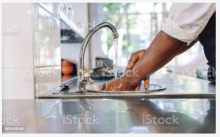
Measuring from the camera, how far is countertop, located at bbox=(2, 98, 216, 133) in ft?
1.28

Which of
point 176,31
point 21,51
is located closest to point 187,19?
point 176,31

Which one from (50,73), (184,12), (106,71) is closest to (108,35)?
(106,71)

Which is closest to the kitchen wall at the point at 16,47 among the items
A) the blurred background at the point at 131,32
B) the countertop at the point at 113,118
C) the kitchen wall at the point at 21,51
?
the kitchen wall at the point at 21,51

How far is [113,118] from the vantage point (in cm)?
46

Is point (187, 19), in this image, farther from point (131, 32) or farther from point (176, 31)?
point (131, 32)

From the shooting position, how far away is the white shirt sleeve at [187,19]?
0.60m

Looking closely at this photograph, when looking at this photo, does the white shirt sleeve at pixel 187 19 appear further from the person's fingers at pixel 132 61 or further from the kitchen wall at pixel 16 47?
the kitchen wall at pixel 16 47

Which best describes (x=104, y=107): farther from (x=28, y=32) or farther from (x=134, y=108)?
(x=28, y=32)

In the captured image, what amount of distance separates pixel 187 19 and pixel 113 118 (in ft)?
1.23

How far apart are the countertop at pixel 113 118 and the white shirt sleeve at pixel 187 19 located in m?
0.21

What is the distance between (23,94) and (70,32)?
893 mm

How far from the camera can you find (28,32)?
76 centimetres

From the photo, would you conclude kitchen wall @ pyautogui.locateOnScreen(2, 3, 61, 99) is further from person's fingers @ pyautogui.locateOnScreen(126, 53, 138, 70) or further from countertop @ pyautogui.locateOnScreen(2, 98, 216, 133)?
person's fingers @ pyautogui.locateOnScreen(126, 53, 138, 70)

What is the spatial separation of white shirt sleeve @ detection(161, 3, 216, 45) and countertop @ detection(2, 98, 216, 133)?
0.21 m
